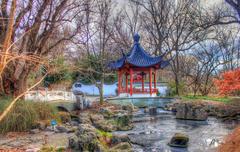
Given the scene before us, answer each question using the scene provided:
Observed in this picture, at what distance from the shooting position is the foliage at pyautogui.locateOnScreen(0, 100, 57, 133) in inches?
315

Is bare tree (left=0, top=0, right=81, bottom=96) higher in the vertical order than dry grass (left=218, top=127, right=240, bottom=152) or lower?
higher

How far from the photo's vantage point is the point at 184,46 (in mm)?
23359

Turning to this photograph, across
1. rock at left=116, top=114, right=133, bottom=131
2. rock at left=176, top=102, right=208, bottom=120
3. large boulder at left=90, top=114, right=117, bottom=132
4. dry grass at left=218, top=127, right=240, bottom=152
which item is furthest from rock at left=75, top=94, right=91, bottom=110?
dry grass at left=218, top=127, right=240, bottom=152

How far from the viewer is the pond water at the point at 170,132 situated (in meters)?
7.67

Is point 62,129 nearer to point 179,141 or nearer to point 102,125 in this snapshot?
point 102,125

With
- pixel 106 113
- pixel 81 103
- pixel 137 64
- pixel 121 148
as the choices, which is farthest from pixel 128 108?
pixel 121 148

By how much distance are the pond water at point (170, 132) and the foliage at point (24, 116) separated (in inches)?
110

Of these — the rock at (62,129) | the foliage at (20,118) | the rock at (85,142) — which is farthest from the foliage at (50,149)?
the foliage at (20,118)

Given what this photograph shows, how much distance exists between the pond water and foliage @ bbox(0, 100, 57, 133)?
280 cm

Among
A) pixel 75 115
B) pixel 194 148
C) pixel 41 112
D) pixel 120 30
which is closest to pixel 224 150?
pixel 194 148

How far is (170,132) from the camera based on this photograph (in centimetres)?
998

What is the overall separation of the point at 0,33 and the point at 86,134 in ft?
18.0

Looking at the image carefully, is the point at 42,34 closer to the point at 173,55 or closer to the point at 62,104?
the point at 62,104

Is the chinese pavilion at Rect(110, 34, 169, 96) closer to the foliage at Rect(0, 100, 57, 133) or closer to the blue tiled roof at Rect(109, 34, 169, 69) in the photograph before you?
the blue tiled roof at Rect(109, 34, 169, 69)
